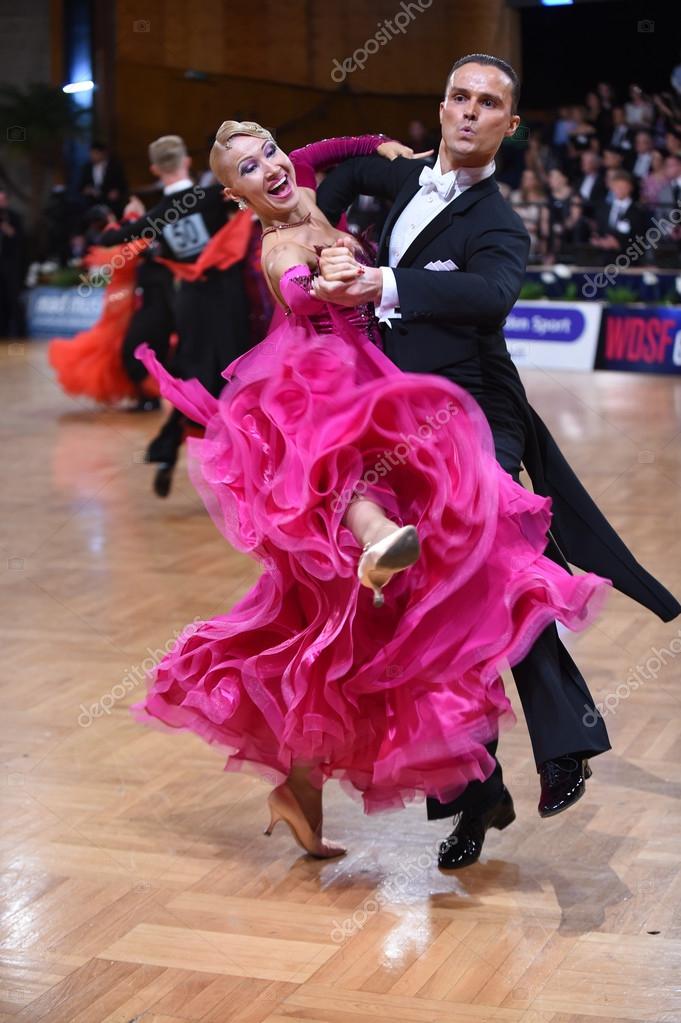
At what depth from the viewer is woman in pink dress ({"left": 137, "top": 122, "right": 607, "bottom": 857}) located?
247cm

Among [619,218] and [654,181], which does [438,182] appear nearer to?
[619,218]

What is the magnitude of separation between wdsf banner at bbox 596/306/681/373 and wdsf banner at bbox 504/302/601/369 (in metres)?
0.10

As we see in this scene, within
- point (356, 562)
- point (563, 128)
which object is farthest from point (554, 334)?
point (356, 562)

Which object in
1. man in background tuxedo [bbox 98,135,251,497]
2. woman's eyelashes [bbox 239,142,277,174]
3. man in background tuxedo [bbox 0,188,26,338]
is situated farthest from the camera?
man in background tuxedo [bbox 0,188,26,338]

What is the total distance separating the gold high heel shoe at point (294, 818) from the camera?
280 centimetres

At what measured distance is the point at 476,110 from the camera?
101 inches

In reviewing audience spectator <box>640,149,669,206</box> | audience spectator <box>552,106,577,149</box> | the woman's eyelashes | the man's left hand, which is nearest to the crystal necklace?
the woman's eyelashes

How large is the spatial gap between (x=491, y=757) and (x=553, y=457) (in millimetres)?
648

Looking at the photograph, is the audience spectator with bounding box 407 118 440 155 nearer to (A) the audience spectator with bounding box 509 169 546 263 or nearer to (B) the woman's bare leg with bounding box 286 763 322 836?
(A) the audience spectator with bounding box 509 169 546 263

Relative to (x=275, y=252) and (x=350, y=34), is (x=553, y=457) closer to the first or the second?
(x=275, y=252)

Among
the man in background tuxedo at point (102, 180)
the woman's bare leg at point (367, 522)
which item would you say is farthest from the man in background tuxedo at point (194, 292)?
the man in background tuxedo at point (102, 180)

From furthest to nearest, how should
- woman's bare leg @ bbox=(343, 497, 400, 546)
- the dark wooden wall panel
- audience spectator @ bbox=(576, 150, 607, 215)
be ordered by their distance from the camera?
the dark wooden wall panel → audience spectator @ bbox=(576, 150, 607, 215) → woman's bare leg @ bbox=(343, 497, 400, 546)

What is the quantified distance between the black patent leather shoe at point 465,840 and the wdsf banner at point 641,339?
7.73 metres

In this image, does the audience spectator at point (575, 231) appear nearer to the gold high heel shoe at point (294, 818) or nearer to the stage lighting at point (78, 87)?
the stage lighting at point (78, 87)
